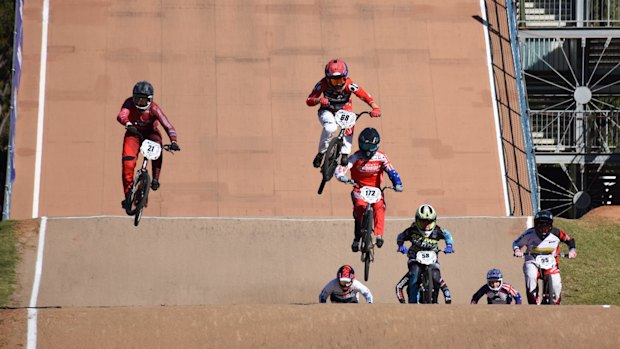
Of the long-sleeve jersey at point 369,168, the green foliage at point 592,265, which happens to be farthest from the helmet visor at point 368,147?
the green foliage at point 592,265

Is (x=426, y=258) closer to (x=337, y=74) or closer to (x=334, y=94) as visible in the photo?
(x=334, y=94)

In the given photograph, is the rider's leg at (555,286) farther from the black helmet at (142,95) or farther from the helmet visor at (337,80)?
the black helmet at (142,95)

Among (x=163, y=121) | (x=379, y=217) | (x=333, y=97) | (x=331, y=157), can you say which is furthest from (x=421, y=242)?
(x=163, y=121)

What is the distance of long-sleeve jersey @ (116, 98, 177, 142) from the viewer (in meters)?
23.0

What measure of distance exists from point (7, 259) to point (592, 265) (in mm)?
12394

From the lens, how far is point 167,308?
63.7 feet

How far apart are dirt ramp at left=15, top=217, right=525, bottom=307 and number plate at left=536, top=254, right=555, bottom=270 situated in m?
4.55

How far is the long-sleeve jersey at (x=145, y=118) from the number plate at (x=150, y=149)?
0.30m

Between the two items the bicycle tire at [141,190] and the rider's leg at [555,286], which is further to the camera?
the rider's leg at [555,286]

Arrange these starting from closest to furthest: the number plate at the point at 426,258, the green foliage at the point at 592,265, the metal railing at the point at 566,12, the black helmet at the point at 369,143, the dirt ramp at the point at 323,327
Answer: the dirt ramp at the point at 323,327
the number plate at the point at 426,258
the black helmet at the point at 369,143
the green foliage at the point at 592,265
the metal railing at the point at 566,12

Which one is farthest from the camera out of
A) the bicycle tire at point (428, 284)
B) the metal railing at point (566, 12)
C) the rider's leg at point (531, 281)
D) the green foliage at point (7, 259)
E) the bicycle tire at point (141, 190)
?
the metal railing at point (566, 12)

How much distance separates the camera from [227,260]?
2820cm

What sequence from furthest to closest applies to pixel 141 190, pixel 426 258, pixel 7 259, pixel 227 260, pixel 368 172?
1. pixel 227 260
2. pixel 7 259
3. pixel 141 190
4. pixel 368 172
5. pixel 426 258

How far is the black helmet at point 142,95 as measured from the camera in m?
22.8
